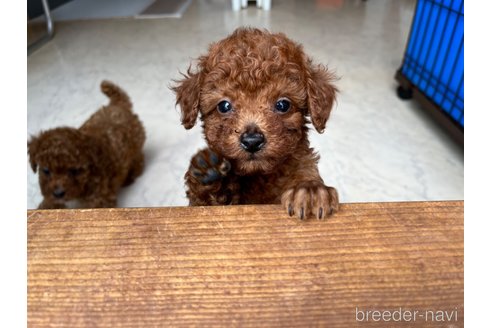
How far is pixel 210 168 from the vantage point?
4.47 ft

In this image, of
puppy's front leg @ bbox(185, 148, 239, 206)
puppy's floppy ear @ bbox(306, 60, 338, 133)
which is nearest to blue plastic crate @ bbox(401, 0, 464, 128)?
puppy's floppy ear @ bbox(306, 60, 338, 133)

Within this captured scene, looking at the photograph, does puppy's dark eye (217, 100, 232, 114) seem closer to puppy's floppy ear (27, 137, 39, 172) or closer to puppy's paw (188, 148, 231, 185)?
puppy's paw (188, 148, 231, 185)

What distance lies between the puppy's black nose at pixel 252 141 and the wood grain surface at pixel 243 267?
40 centimetres

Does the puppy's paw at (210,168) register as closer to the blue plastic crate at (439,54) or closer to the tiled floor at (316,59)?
the tiled floor at (316,59)

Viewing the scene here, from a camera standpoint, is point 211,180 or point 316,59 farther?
point 316,59

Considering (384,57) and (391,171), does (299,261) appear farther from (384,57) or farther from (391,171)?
(384,57)

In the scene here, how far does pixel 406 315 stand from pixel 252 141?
0.68 meters

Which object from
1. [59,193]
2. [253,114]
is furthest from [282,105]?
[59,193]

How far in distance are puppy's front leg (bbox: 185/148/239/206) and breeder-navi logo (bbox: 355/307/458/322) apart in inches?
31.2

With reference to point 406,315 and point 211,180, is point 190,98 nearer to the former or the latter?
point 211,180

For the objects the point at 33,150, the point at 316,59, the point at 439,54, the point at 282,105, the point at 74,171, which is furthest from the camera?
the point at 316,59

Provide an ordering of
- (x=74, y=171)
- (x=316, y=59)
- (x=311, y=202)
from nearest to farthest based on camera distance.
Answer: (x=311, y=202)
(x=74, y=171)
(x=316, y=59)

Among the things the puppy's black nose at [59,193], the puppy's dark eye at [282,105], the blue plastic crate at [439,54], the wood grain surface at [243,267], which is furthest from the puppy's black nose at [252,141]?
the blue plastic crate at [439,54]

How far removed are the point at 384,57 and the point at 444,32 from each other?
60.2 inches
